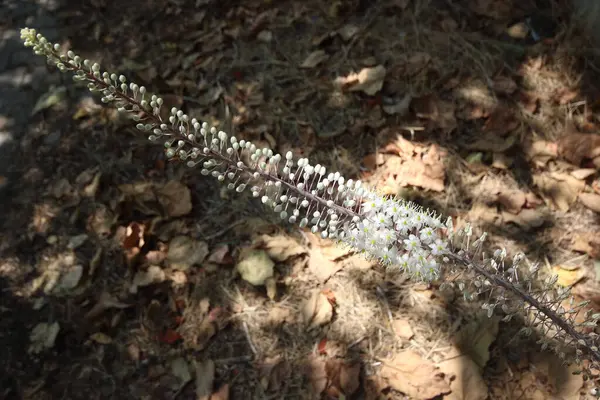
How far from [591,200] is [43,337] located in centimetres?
322

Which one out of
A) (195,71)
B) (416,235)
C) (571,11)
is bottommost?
(195,71)

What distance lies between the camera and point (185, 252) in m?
2.91

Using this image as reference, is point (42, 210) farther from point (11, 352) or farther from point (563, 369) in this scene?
point (563, 369)

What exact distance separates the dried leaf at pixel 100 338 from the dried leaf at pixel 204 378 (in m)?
0.54

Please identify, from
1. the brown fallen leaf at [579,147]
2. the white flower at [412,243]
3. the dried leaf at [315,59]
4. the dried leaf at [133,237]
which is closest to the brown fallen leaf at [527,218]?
the brown fallen leaf at [579,147]

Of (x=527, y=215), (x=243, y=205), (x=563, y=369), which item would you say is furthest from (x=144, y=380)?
(x=527, y=215)

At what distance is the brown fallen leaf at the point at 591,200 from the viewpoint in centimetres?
271

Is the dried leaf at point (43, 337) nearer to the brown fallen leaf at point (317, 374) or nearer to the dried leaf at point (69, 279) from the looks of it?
the dried leaf at point (69, 279)

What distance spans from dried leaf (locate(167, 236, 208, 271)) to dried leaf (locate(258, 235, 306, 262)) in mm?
368

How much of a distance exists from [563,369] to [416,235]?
46.4 inches

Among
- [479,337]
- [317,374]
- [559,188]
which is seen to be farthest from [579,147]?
[317,374]

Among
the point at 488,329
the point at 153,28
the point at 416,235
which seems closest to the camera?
the point at 416,235

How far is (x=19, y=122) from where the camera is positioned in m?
3.58

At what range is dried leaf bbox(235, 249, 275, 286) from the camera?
108 inches
